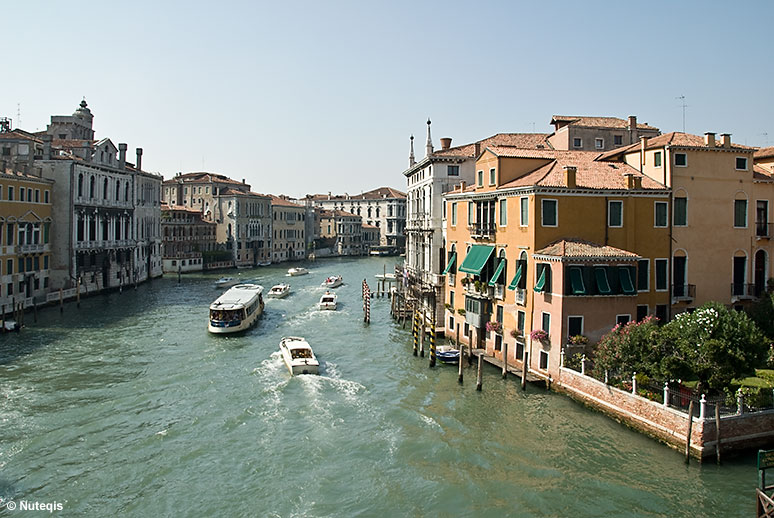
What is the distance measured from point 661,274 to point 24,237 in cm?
3010

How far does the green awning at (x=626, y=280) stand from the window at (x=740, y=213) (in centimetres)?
A: 575

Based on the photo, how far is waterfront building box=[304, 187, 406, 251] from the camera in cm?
9981

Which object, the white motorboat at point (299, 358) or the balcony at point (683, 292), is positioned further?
the balcony at point (683, 292)

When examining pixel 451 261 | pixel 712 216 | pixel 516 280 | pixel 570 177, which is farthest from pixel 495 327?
pixel 712 216

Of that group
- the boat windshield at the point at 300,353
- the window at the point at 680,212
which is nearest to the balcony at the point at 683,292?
the window at the point at 680,212

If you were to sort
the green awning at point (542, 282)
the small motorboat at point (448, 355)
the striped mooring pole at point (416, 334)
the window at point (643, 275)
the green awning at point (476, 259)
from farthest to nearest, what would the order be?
the striped mooring pole at point (416, 334), the small motorboat at point (448, 355), the green awning at point (476, 259), the window at point (643, 275), the green awning at point (542, 282)

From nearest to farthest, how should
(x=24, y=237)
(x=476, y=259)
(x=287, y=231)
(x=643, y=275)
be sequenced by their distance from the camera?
(x=643, y=275)
(x=476, y=259)
(x=24, y=237)
(x=287, y=231)

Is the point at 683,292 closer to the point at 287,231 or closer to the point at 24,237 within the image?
the point at 24,237

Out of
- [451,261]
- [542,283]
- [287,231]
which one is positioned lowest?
[542,283]

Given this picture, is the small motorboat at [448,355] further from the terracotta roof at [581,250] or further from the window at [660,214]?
the window at [660,214]

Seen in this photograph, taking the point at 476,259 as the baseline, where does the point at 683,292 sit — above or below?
below

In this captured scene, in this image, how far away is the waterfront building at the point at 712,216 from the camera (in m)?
20.1

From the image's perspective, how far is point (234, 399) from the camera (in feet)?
58.0

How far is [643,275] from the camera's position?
1973cm
